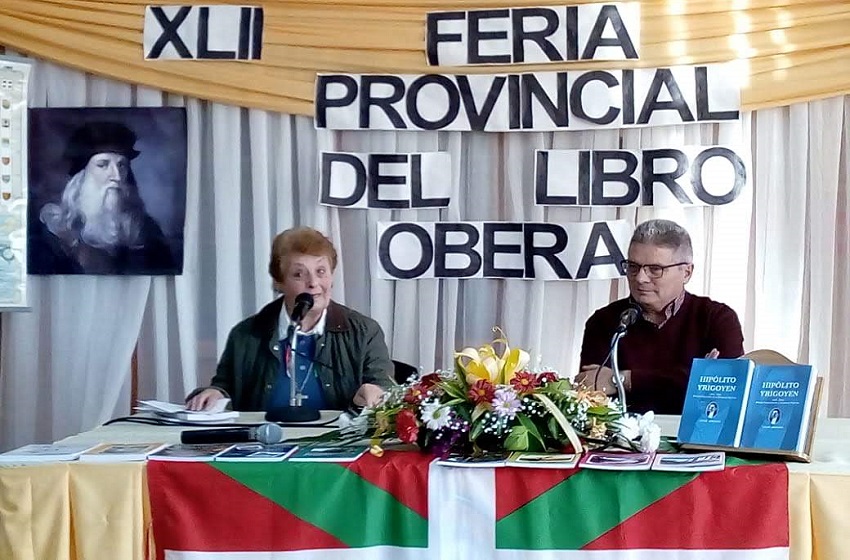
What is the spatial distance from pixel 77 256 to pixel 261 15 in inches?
49.0

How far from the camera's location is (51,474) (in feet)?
7.50

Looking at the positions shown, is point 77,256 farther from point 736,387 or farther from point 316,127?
point 736,387

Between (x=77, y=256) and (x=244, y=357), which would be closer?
(x=244, y=357)

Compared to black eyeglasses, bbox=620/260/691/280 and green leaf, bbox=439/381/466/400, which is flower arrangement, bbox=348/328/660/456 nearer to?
green leaf, bbox=439/381/466/400

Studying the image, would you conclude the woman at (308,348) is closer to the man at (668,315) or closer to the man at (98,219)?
the man at (668,315)

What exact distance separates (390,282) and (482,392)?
207 centimetres

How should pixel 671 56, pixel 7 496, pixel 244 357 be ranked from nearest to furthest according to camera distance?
pixel 7 496 → pixel 244 357 → pixel 671 56

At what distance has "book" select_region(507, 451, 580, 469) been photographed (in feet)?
7.22

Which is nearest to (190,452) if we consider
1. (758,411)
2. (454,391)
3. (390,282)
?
(454,391)

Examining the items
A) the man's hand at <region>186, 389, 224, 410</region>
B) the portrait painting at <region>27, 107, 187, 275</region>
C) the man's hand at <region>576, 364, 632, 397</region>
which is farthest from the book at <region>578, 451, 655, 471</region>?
the portrait painting at <region>27, 107, 187, 275</region>

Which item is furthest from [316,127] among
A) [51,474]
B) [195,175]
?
[51,474]

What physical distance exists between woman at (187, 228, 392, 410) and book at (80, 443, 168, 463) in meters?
1.03

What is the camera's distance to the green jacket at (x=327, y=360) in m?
3.63

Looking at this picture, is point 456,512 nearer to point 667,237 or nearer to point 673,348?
point 673,348
